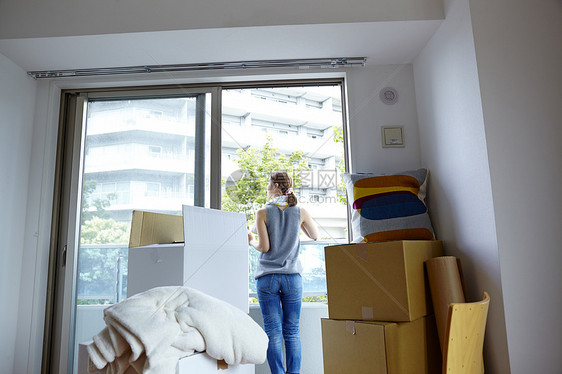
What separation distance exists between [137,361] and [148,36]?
6.14 ft

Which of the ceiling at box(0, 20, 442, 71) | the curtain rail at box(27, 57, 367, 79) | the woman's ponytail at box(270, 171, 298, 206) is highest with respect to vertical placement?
the ceiling at box(0, 20, 442, 71)

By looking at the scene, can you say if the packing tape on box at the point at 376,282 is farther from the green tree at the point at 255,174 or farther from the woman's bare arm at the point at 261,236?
the green tree at the point at 255,174

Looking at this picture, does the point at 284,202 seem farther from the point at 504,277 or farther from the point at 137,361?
the point at 137,361

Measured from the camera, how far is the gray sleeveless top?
2.40m

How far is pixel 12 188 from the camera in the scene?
2.57m

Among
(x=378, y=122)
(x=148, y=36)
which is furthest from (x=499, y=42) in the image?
(x=148, y=36)

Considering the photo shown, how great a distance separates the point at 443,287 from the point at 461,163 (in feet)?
2.06

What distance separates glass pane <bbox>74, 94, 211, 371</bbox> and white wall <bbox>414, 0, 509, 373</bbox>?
4.74ft

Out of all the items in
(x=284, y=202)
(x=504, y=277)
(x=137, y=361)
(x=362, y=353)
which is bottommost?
(x=362, y=353)

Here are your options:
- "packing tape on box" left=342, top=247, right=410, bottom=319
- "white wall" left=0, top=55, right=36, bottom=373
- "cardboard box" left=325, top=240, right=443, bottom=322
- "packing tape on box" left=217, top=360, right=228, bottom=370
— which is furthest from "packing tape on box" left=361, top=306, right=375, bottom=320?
"white wall" left=0, top=55, right=36, bottom=373

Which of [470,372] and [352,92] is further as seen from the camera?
[352,92]

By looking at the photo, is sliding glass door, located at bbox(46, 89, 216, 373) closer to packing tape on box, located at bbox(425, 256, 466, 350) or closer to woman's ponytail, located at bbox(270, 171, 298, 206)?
woman's ponytail, located at bbox(270, 171, 298, 206)

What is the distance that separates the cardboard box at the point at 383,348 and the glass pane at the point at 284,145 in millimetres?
942

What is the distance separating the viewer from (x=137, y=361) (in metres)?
1.03
